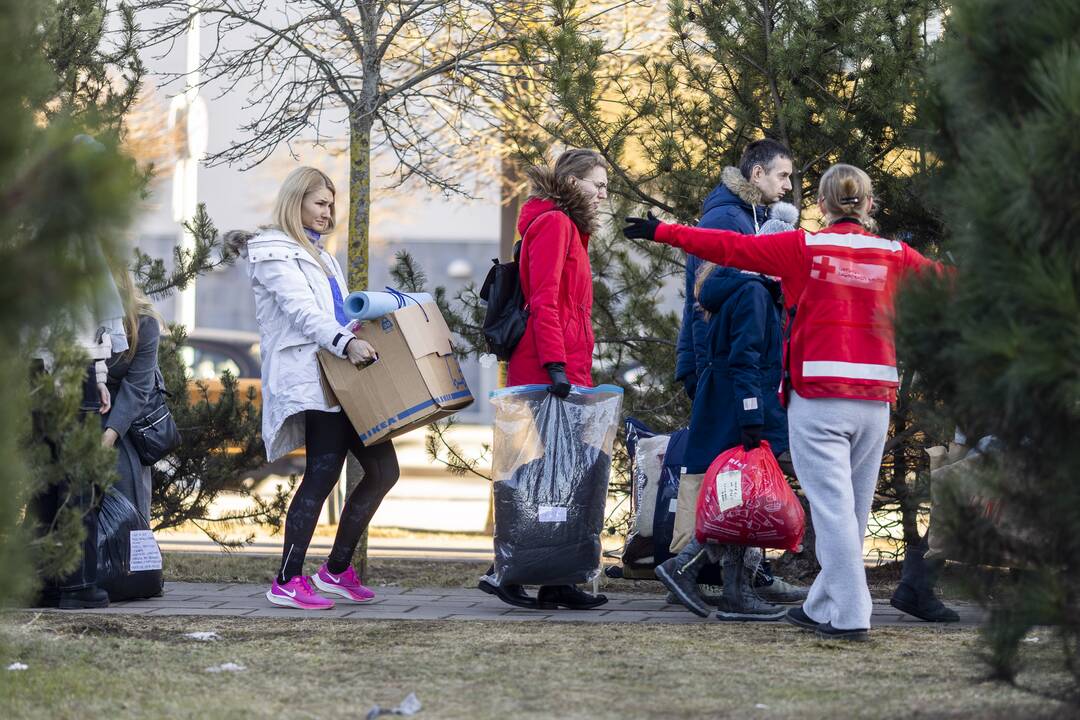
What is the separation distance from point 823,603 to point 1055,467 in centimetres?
197

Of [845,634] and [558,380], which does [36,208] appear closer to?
[558,380]

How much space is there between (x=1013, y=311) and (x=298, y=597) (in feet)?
11.3

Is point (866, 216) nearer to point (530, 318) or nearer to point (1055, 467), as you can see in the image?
point (530, 318)

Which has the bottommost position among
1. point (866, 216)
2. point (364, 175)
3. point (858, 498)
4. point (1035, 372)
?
point (858, 498)

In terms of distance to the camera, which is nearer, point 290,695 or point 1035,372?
point 1035,372

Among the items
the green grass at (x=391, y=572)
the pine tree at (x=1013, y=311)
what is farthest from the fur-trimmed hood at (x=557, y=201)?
the pine tree at (x=1013, y=311)

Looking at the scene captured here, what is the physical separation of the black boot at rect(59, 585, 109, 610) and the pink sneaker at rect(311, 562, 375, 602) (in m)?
0.88

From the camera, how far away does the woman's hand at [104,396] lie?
226 inches

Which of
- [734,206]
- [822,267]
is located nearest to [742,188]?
[734,206]

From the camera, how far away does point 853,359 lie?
16.0ft

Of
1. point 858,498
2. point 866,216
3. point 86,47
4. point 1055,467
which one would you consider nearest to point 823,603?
point 858,498

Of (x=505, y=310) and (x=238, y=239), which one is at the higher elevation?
(x=238, y=239)

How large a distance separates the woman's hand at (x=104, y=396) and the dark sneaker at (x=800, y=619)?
2.79 m

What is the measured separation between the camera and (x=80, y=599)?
5699mm
